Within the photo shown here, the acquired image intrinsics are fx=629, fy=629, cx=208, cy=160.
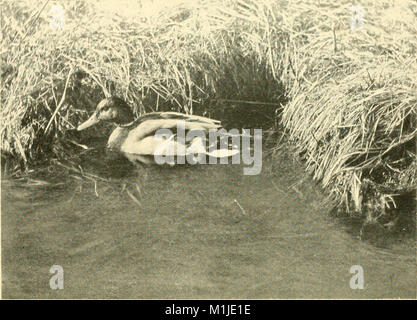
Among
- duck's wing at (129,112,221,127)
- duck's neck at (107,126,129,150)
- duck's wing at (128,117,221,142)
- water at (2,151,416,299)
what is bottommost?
water at (2,151,416,299)

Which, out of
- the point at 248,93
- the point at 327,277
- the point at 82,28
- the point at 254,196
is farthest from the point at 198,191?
the point at 82,28

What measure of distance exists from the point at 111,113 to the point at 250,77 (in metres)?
0.60

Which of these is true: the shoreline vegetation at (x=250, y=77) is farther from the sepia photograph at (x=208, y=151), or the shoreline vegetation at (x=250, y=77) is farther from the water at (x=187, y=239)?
the water at (x=187, y=239)

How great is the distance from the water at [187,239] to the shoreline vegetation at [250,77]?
0.13 m

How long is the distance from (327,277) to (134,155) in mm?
928

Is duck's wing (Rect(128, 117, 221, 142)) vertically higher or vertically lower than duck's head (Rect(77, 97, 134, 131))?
lower

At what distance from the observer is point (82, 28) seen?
2605mm

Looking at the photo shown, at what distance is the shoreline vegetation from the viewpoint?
101 inches

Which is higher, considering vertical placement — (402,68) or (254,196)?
(402,68)

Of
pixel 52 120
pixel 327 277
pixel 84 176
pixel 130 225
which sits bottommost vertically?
pixel 327 277

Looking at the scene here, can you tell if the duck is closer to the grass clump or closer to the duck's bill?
the duck's bill

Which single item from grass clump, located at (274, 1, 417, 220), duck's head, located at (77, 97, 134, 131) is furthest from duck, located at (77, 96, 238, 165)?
grass clump, located at (274, 1, 417, 220)

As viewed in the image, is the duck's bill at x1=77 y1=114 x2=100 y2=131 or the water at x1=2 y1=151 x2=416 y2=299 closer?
the water at x1=2 y1=151 x2=416 y2=299
